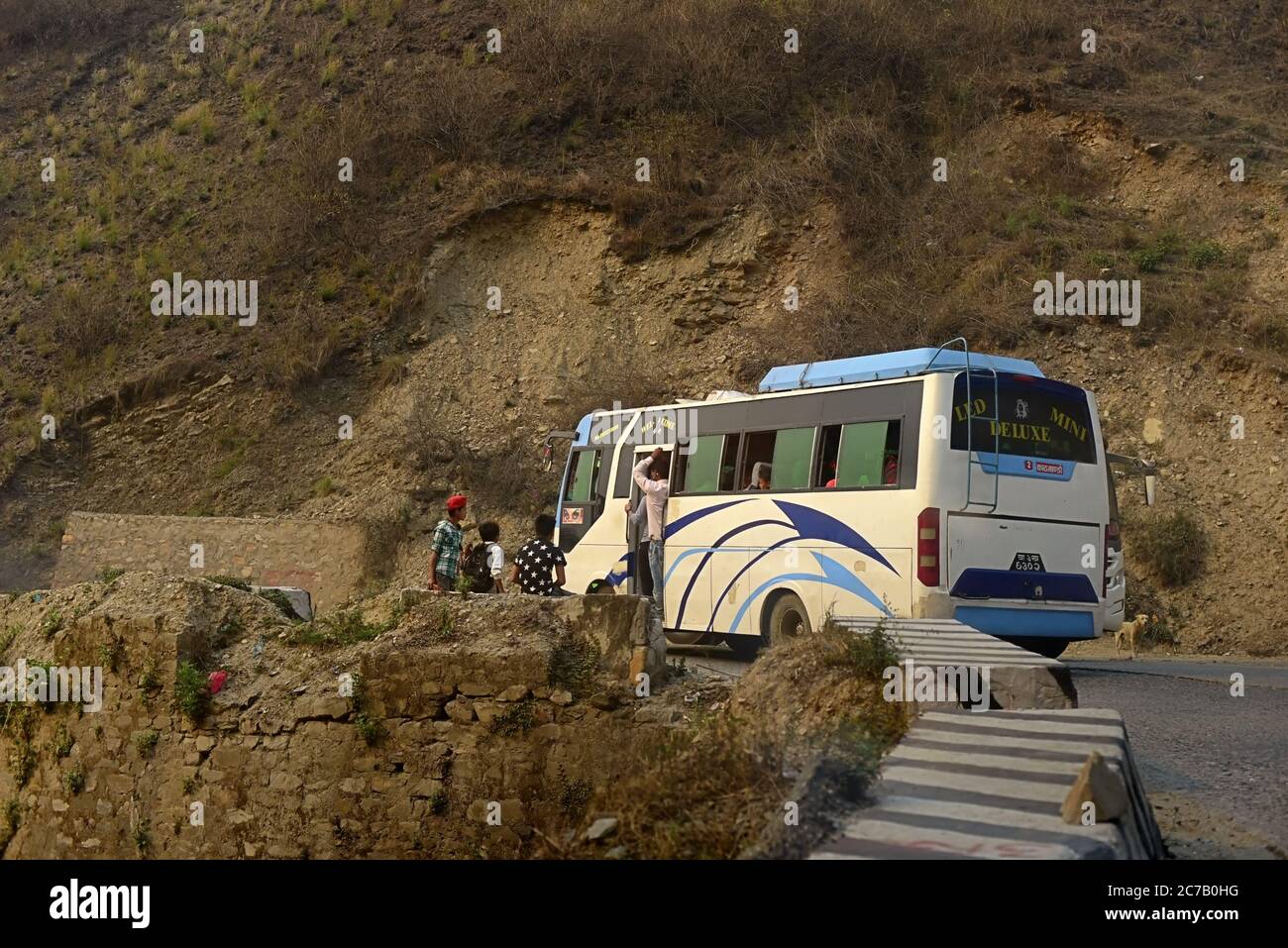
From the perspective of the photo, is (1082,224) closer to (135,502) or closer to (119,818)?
(135,502)

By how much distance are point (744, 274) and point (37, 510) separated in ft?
53.5

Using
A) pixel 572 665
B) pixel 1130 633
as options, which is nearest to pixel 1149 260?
pixel 1130 633

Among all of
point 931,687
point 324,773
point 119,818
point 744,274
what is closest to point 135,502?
point 744,274

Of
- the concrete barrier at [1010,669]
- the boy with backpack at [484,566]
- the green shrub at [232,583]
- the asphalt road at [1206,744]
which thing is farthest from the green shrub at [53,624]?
the concrete barrier at [1010,669]

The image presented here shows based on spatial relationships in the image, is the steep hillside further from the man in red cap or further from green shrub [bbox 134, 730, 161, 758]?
green shrub [bbox 134, 730, 161, 758]

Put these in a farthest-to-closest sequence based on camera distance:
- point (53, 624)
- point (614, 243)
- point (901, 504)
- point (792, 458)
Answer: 1. point (614, 243)
2. point (792, 458)
3. point (901, 504)
4. point (53, 624)

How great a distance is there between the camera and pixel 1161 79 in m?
31.6

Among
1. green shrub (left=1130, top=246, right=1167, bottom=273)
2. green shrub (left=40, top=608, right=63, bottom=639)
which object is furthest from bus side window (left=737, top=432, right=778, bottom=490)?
green shrub (left=1130, top=246, right=1167, bottom=273)

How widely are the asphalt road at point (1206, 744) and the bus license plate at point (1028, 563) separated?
1.29 metres

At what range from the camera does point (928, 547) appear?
1330cm

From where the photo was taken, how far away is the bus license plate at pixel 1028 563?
1380 centimetres

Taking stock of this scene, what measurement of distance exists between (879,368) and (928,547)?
7.71ft

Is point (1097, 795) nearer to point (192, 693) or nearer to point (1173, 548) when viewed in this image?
point (192, 693)

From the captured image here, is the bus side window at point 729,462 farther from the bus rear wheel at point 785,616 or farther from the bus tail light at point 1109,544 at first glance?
the bus tail light at point 1109,544
